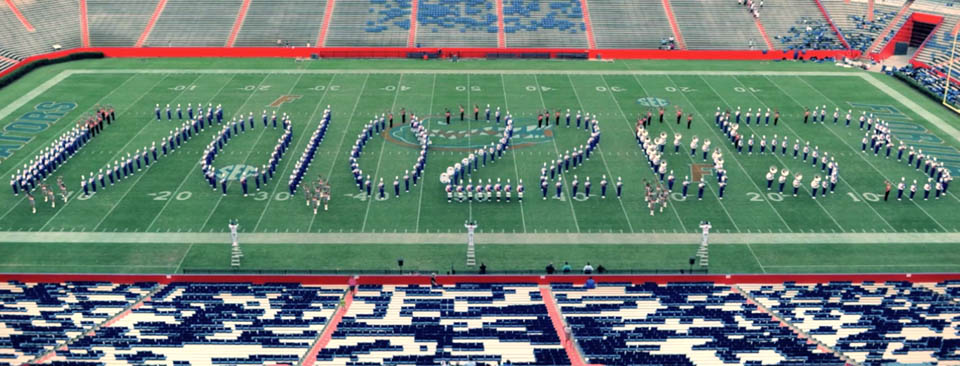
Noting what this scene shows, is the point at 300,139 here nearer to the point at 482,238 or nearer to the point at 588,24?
the point at 482,238

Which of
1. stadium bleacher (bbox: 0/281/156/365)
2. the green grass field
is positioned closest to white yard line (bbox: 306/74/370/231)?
the green grass field

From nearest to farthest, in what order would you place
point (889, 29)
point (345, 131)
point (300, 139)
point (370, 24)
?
point (300, 139)
point (345, 131)
point (889, 29)
point (370, 24)

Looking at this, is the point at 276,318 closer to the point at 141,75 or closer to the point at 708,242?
the point at 708,242

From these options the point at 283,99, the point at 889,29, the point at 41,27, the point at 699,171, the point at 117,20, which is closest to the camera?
the point at 699,171

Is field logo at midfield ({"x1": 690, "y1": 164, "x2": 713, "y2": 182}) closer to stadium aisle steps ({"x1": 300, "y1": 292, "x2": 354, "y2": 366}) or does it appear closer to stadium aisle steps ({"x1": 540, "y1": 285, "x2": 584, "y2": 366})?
stadium aisle steps ({"x1": 540, "y1": 285, "x2": 584, "y2": 366})

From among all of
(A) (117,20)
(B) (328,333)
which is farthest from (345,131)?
(A) (117,20)

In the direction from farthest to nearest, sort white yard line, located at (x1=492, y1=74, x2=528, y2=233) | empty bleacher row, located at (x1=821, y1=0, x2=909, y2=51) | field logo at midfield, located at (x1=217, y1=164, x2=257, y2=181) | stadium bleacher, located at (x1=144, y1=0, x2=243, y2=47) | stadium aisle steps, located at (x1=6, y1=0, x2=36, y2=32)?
empty bleacher row, located at (x1=821, y1=0, x2=909, y2=51)
stadium bleacher, located at (x1=144, y1=0, x2=243, y2=47)
stadium aisle steps, located at (x1=6, y1=0, x2=36, y2=32)
field logo at midfield, located at (x1=217, y1=164, x2=257, y2=181)
white yard line, located at (x1=492, y1=74, x2=528, y2=233)
